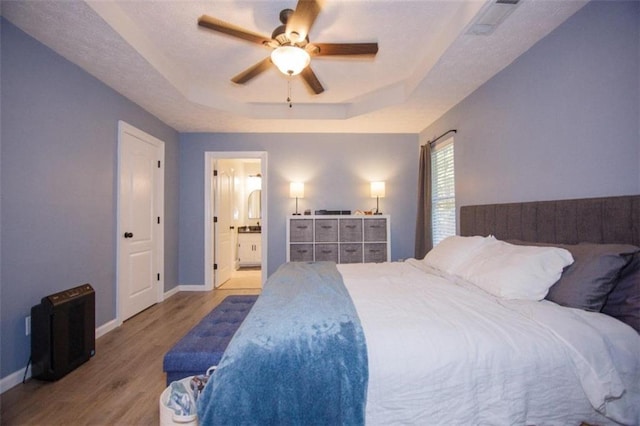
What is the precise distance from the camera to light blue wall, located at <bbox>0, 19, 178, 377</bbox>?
1.91 m

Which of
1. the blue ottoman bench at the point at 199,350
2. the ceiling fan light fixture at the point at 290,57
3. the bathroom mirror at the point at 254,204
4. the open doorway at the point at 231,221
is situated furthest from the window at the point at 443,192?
the bathroom mirror at the point at 254,204

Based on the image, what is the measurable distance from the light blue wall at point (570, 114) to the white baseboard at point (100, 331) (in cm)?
397

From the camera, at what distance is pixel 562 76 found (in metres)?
1.96

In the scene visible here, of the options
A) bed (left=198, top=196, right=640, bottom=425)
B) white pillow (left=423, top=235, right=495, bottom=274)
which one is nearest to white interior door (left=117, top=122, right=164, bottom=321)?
bed (left=198, top=196, right=640, bottom=425)

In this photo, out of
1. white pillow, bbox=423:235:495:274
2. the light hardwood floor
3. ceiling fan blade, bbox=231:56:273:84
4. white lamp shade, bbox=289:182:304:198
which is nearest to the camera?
the light hardwood floor

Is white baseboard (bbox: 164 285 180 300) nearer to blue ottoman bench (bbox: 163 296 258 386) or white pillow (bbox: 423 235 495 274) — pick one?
blue ottoman bench (bbox: 163 296 258 386)

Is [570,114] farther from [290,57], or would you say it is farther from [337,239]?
[337,239]

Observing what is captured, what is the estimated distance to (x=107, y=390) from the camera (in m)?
1.86

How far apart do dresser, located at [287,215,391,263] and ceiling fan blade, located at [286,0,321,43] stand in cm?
249

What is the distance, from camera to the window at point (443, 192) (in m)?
3.60

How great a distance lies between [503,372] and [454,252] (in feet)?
4.30

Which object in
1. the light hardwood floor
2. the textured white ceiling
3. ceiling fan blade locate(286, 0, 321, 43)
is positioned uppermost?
the textured white ceiling

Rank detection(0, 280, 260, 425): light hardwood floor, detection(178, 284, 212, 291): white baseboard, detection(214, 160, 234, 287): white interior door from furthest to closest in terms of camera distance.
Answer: detection(214, 160, 234, 287): white interior door
detection(178, 284, 212, 291): white baseboard
detection(0, 280, 260, 425): light hardwood floor

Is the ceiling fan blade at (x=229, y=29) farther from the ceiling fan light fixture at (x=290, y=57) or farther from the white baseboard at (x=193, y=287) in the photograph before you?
the white baseboard at (x=193, y=287)
